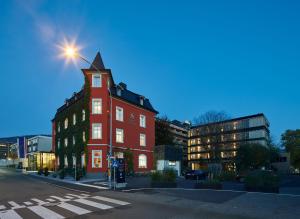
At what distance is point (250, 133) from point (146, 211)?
3760 inches

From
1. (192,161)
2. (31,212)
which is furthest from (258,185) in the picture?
(192,161)

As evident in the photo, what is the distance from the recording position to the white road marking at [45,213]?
37.2ft

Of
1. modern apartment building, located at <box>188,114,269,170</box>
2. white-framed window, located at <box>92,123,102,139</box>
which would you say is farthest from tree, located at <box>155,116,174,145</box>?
white-framed window, located at <box>92,123,102,139</box>

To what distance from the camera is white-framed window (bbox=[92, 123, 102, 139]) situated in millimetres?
38253

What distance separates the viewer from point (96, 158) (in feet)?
123

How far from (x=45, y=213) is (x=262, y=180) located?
13.9 m

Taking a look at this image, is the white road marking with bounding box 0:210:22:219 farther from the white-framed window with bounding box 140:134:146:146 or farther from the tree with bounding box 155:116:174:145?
the tree with bounding box 155:116:174:145

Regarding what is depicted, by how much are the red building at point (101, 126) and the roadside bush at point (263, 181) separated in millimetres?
17615

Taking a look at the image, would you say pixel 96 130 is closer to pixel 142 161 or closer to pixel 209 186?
pixel 142 161

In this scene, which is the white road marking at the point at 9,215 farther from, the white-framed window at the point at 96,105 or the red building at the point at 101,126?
the white-framed window at the point at 96,105

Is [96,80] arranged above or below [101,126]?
above

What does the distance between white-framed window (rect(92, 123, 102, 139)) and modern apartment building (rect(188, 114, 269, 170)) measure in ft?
99.4

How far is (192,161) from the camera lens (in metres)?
117

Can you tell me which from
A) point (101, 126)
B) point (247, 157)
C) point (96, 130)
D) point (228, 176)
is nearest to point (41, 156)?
point (96, 130)
